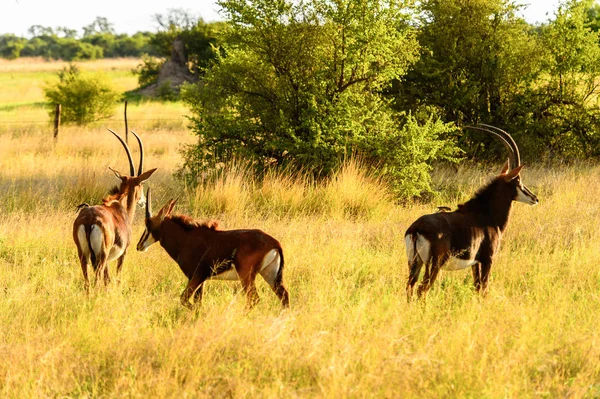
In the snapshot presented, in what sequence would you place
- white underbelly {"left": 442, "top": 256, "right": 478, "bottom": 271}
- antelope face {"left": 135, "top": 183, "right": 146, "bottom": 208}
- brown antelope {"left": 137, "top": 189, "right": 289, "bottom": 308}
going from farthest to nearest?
antelope face {"left": 135, "top": 183, "right": 146, "bottom": 208} → white underbelly {"left": 442, "top": 256, "right": 478, "bottom": 271} → brown antelope {"left": 137, "top": 189, "right": 289, "bottom": 308}

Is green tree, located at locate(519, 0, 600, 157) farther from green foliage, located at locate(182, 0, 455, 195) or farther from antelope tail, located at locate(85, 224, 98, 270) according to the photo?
antelope tail, located at locate(85, 224, 98, 270)

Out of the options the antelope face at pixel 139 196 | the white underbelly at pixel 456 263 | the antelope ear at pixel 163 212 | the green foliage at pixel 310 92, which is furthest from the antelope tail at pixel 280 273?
the green foliage at pixel 310 92

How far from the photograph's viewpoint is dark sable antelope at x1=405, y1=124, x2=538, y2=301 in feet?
20.0

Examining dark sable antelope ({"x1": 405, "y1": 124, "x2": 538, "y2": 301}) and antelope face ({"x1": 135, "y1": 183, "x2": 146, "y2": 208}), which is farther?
antelope face ({"x1": 135, "y1": 183, "x2": 146, "y2": 208})

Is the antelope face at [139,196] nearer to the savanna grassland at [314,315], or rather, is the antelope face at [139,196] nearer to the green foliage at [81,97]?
the savanna grassland at [314,315]

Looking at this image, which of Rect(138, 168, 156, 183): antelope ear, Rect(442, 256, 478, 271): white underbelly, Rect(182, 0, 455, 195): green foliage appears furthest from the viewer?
Rect(182, 0, 455, 195): green foliage

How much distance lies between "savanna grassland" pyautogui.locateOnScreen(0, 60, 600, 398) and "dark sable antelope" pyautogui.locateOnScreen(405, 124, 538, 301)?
24 centimetres

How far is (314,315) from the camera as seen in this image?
5484mm

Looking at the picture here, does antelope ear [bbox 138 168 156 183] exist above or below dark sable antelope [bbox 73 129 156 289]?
above

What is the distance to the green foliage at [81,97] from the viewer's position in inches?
1008

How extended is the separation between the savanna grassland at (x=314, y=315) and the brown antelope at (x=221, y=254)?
0.71 ft

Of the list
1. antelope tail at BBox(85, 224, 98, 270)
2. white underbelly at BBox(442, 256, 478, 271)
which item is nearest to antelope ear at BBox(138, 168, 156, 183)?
antelope tail at BBox(85, 224, 98, 270)

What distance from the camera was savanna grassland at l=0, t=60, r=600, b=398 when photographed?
14.7 feet

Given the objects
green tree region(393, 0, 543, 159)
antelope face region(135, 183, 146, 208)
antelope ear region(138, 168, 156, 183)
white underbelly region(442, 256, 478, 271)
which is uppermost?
green tree region(393, 0, 543, 159)
